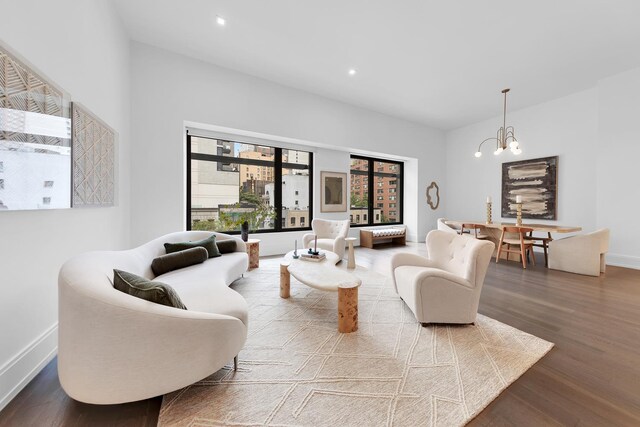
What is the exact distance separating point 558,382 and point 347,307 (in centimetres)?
146

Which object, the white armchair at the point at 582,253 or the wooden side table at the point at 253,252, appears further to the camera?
the wooden side table at the point at 253,252

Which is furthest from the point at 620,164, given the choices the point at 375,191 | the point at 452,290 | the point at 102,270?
the point at 102,270

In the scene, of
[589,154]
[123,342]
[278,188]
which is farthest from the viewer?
[278,188]

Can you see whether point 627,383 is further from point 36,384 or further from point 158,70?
point 158,70

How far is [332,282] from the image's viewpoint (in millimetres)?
2383

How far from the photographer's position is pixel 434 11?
3.08 metres

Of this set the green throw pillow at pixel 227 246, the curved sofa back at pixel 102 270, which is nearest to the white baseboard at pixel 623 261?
the green throw pillow at pixel 227 246

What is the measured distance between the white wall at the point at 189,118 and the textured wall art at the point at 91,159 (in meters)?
0.91

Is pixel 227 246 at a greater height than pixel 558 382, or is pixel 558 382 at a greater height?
pixel 227 246

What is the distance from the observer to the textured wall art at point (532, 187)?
5.68m

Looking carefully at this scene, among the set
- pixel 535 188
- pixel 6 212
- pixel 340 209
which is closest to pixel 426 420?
pixel 6 212

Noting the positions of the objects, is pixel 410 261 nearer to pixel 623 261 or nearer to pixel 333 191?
pixel 333 191

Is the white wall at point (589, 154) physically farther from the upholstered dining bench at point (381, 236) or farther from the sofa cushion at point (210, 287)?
the sofa cushion at point (210, 287)

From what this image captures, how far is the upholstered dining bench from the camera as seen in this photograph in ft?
21.7
